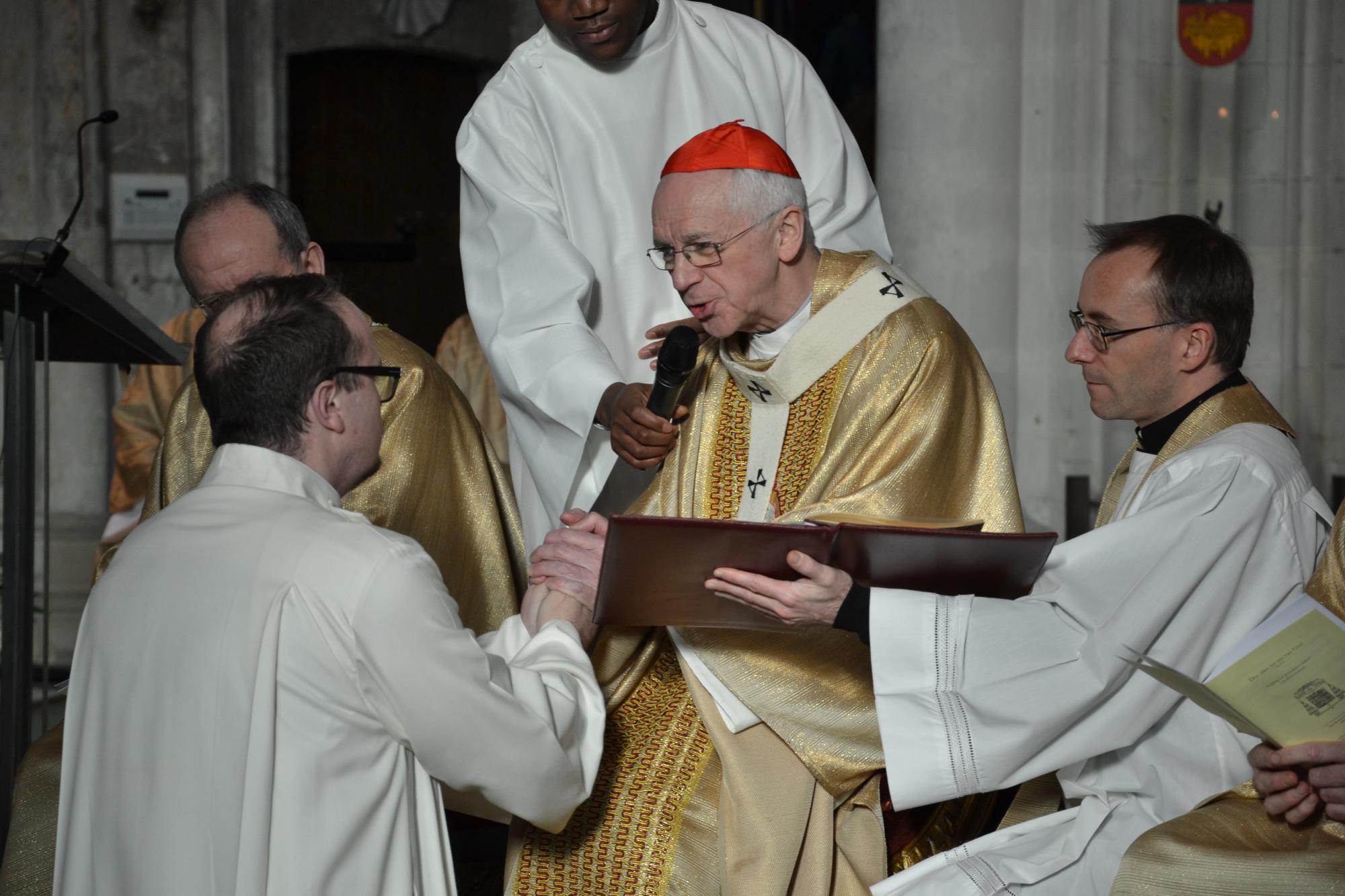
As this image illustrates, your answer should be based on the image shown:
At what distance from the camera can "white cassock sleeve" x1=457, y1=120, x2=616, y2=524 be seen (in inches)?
146

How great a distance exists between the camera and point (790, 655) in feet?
9.70

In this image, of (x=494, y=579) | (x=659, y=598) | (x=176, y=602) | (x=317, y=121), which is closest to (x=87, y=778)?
(x=176, y=602)

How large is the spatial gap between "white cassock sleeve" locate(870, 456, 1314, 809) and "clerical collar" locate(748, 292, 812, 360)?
76cm

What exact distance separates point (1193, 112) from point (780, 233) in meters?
3.30

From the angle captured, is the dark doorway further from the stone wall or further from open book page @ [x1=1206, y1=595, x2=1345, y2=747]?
open book page @ [x1=1206, y1=595, x2=1345, y2=747]

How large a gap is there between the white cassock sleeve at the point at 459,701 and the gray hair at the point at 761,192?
1.12 m

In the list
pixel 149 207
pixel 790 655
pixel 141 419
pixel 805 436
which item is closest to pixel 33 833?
pixel 790 655

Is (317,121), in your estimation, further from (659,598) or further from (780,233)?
(659,598)

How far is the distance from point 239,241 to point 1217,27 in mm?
3945

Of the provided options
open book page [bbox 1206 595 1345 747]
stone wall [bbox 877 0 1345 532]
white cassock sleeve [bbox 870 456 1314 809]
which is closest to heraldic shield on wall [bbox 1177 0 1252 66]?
stone wall [bbox 877 0 1345 532]

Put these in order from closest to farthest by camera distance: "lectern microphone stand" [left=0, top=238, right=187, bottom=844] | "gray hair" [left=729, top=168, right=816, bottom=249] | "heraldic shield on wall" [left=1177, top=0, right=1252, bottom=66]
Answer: "gray hair" [left=729, top=168, right=816, bottom=249], "lectern microphone stand" [left=0, top=238, right=187, bottom=844], "heraldic shield on wall" [left=1177, top=0, right=1252, bottom=66]

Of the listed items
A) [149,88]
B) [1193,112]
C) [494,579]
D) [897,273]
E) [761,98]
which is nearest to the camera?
[897,273]

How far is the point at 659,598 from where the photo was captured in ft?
8.59

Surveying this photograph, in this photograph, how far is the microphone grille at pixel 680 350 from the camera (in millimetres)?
2887
